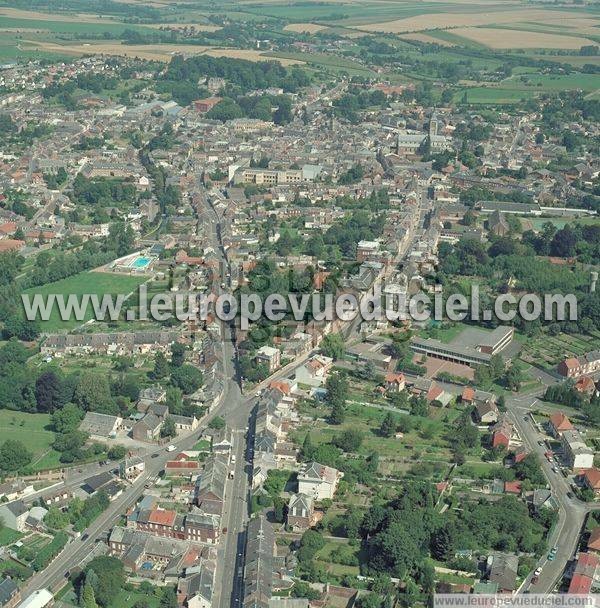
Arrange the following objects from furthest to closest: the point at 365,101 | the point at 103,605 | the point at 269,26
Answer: the point at 269,26 < the point at 365,101 < the point at 103,605

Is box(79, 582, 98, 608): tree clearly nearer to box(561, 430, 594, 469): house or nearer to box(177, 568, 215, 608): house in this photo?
box(177, 568, 215, 608): house

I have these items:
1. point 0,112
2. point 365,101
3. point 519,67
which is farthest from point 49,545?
point 519,67

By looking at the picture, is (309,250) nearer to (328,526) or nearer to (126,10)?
(328,526)

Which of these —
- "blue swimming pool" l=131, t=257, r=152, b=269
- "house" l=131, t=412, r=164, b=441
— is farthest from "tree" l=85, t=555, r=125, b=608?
"blue swimming pool" l=131, t=257, r=152, b=269

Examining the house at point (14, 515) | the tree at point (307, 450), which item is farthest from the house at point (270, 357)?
the house at point (14, 515)

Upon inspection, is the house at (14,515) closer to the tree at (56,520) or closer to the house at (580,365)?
the tree at (56,520)

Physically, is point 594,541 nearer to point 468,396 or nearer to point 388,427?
point 388,427
